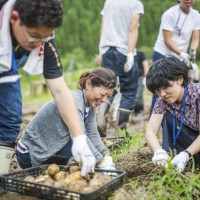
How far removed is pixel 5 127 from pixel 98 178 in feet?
2.43

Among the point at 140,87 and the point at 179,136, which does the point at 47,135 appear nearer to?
the point at 179,136

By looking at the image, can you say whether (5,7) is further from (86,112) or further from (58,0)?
(86,112)

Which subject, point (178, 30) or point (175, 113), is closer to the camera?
point (175, 113)

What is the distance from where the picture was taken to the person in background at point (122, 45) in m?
5.13

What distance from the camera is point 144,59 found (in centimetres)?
773

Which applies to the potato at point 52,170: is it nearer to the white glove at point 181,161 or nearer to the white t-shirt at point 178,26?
the white glove at point 181,161

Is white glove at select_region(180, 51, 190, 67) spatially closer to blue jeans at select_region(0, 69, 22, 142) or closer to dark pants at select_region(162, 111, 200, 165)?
dark pants at select_region(162, 111, 200, 165)

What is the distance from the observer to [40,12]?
2.28 metres

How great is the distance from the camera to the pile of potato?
98.6 inches

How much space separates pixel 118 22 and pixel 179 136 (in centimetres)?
212

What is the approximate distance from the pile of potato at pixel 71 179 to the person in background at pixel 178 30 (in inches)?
98.6

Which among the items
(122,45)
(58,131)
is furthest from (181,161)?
(122,45)

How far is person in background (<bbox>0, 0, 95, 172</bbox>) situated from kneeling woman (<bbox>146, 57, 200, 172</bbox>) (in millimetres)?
747

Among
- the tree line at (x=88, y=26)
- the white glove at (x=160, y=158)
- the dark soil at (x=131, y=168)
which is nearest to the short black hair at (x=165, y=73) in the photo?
the white glove at (x=160, y=158)
